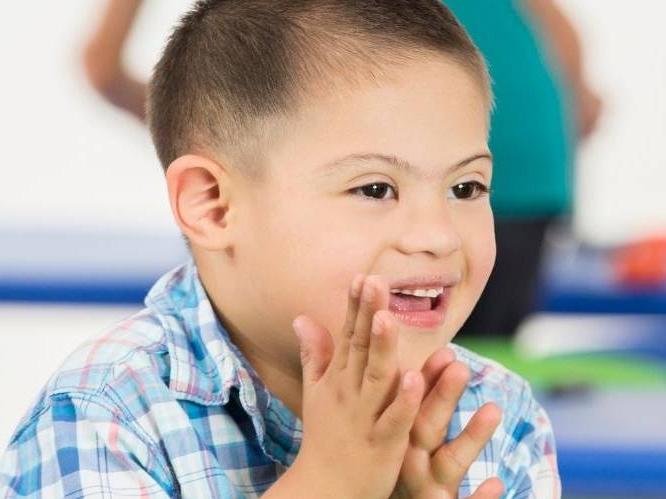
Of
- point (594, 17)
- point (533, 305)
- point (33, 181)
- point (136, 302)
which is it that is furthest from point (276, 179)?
point (594, 17)

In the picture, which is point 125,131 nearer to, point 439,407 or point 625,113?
point 625,113

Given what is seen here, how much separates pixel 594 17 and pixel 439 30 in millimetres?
3074

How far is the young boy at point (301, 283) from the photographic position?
2.79ft

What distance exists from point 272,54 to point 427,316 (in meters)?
0.23

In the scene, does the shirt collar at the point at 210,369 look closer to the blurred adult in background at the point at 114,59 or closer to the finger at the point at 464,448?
the finger at the point at 464,448

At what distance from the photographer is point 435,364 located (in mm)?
884

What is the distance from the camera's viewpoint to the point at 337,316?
91 centimetres

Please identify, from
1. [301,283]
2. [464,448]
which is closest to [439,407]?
[464,448]

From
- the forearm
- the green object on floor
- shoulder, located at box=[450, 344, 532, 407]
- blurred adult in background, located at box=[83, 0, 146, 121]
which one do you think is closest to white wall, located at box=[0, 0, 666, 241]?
the green object on floor

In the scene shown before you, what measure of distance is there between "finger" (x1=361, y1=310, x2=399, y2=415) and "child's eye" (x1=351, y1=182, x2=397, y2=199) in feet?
0.47

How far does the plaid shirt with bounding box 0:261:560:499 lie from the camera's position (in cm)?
87

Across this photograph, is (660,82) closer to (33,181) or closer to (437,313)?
(33,181)

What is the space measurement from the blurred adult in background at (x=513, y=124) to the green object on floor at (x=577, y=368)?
0.03 metres

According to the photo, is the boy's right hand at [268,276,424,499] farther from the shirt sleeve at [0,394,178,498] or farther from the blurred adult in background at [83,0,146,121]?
the blurred adult in background at [83,0,146,121]
